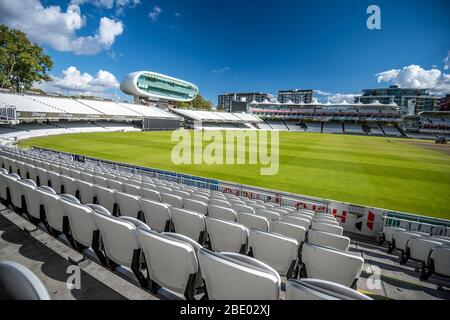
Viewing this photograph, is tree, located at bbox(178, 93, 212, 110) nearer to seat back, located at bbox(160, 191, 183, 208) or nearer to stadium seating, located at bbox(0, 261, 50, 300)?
seat back, located at bbox(160, 191, 183, 208)

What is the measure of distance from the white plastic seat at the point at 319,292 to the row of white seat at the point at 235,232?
4.53 ft

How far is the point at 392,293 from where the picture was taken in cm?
397

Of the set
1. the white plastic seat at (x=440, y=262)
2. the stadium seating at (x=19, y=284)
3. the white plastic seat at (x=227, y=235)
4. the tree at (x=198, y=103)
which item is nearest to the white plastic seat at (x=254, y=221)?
the white plastic seat at (x=227, y=235)

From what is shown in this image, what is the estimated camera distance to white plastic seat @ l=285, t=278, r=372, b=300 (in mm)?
1595

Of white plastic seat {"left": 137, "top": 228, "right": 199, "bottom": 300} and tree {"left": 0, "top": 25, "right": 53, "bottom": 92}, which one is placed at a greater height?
tree {"left": 0, "top": 25, "right": 53, "bottom": 92}

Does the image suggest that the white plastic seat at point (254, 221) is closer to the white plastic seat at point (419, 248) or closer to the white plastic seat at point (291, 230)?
the white plastic seat at point (291, 230)

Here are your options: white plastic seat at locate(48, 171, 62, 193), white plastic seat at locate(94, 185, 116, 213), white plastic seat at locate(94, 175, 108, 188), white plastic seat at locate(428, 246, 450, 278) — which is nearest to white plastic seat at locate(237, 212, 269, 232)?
white plastic seat at locate(94, 185, 116, 213)

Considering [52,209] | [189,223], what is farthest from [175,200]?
[52,209]

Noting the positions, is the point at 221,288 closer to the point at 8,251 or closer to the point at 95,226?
the point at 95,226

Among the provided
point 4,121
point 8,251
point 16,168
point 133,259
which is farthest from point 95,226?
point 4,121

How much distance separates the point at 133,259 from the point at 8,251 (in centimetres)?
237

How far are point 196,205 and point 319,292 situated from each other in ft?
13.6

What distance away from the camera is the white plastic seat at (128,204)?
4684 mm

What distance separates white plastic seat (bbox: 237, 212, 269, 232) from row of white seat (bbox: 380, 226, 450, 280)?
323 centimetres
